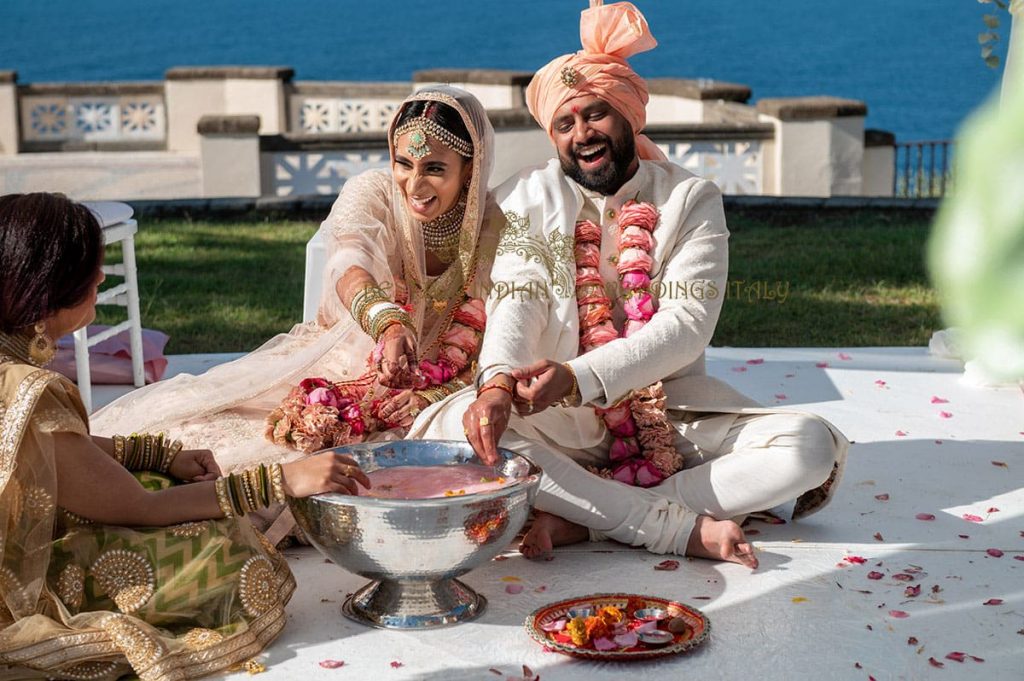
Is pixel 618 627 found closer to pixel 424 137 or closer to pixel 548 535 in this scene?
pixel 548 535

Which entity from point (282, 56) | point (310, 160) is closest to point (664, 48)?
point (282, 56)

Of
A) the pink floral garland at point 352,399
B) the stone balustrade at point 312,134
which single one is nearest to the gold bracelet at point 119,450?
the pink floral garland at point 352,399

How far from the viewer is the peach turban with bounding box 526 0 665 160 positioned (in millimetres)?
3408

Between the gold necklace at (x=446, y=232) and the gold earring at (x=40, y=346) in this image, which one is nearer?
the gold earring at (x=40, y=346)

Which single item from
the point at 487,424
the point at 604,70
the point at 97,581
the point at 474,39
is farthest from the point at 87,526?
the point at 474,39

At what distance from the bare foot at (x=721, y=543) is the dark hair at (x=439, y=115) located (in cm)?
120

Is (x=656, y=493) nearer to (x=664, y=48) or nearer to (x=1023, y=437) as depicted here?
(x=1023, y=437)

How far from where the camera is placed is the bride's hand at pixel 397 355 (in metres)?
3.26

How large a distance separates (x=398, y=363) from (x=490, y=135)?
755 millimetres

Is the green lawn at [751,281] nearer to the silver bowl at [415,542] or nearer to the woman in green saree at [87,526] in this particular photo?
the silver bowl at [415,542]

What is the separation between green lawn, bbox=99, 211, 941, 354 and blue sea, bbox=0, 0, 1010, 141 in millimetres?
31215

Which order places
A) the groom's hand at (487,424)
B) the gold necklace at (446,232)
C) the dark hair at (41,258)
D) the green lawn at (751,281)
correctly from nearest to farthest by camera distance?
the dark hair at (41,258)
the groom's hand at (487,424)
the gold necklace at (446,232)
the green lawn at (751,281)

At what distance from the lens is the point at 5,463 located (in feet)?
7.78

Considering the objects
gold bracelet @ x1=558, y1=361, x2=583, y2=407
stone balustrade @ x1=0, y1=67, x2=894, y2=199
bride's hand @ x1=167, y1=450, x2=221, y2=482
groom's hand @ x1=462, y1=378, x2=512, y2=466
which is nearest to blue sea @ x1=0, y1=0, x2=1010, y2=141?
stone balustrade @ x1=0, y1=67, x2=894, y2=199
